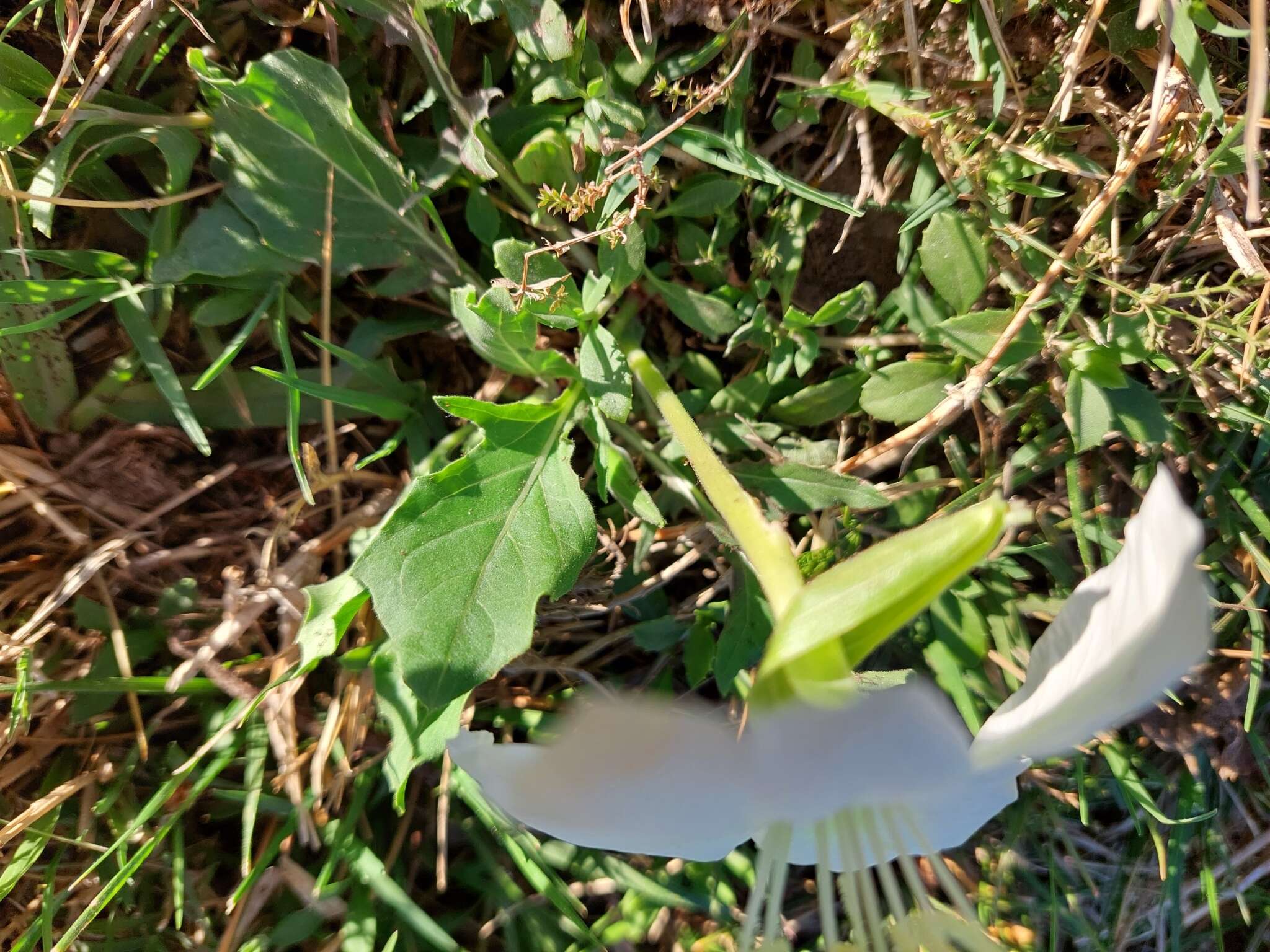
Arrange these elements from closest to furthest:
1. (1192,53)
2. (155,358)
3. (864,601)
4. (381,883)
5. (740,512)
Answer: (864,601)
(740,512)
(1192,53)
(155,358)
(381,883)

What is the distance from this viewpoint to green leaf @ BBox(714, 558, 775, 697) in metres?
1.40

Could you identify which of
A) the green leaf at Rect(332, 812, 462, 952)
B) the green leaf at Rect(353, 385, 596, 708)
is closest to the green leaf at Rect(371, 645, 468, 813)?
the green leaf at Rect(353, 385, 596, 708)

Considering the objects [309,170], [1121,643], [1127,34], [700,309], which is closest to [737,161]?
[700,309]

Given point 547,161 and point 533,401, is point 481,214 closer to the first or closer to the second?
point 547,161

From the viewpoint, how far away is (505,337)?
125 centimetres

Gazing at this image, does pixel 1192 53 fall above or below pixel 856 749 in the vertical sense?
above

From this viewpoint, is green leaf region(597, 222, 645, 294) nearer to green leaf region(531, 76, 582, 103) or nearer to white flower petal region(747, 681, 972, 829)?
green leaf region(531, 76, 582, 103)

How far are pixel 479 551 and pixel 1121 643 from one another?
824 millimetres

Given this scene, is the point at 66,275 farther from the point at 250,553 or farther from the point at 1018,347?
the point at 1018,347

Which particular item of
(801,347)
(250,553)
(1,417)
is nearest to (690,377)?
(801,347)

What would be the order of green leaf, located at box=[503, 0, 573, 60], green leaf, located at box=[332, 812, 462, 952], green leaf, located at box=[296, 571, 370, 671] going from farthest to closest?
green leaf, located at box=[332, 812, 462, 952] → green leaf, located at box=[296, 571, 370, 671] → green leaf, located at box=[503, 0, 573, 60]

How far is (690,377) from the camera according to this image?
59.9 inches

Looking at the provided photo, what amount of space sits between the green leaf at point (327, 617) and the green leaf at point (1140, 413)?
1.15 meters

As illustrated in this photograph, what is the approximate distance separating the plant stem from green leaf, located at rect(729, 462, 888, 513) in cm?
24
